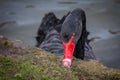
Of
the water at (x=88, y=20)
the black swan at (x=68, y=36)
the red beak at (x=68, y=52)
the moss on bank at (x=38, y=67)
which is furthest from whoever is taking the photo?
the water at (x=88, y=20)

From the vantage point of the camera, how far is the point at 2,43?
3795 mm

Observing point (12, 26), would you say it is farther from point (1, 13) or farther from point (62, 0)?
point (62, 0)

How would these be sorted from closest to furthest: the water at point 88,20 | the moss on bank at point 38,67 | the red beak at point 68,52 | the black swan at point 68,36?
the moss on bank at point 38,67 < the red beak at point 68,52 < the black swan at point 68,36 < the water at point 88,20

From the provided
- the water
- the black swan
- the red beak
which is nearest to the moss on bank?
the red beak

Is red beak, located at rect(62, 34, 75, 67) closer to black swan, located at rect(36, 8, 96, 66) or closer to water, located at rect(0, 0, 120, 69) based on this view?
black swan, located at rect(36, 8, 96, 66)

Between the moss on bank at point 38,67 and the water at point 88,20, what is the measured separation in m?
2.48

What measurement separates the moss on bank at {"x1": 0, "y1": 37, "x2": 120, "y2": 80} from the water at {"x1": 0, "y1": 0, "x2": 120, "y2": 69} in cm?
248

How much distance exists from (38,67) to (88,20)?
4669 mm

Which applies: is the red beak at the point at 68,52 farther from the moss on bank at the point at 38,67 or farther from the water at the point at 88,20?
the water at the point at 88,20

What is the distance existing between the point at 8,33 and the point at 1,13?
96 cm

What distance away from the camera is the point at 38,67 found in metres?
3.16

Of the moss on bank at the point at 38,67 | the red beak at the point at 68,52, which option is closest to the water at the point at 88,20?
the red beak at the point at 68,52

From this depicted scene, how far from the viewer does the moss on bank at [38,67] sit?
305cm

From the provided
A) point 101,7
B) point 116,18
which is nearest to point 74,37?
point 116,18
